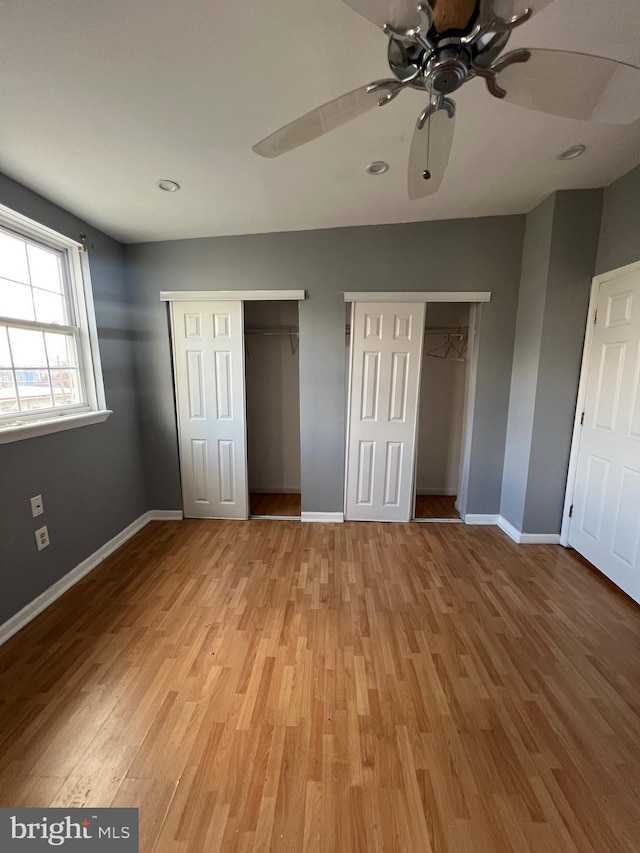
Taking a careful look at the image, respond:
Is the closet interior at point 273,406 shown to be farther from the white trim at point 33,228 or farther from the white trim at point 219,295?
the white trim at point 33,228

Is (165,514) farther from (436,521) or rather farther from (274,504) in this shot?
(436,521)

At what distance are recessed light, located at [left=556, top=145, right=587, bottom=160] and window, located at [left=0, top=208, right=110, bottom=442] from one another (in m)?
3.13

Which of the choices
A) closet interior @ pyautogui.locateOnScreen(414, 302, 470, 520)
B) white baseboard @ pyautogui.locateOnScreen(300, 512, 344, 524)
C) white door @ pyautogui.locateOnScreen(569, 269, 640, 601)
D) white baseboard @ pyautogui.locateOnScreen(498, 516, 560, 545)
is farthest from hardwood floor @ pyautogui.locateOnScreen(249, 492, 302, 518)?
white door @ pyautogui.locateOnScreen(569, 269, 640, 601)

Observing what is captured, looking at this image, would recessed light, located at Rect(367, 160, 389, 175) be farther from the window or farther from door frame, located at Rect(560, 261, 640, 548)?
the window

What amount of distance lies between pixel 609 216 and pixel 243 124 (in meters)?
2.41

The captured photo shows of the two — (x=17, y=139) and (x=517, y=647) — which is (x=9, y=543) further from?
(x=517, y=647)

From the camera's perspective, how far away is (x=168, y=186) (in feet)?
6.61

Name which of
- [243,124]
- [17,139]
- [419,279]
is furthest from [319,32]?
[419,279]

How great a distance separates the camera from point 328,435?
2.99 meters

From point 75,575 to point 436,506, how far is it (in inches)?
123

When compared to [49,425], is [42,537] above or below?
below

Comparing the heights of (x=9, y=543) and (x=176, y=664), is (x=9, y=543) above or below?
above

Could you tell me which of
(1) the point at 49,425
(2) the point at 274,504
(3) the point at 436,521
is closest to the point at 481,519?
(3) the point at 436,521

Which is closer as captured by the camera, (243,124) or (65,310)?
(243,124)
